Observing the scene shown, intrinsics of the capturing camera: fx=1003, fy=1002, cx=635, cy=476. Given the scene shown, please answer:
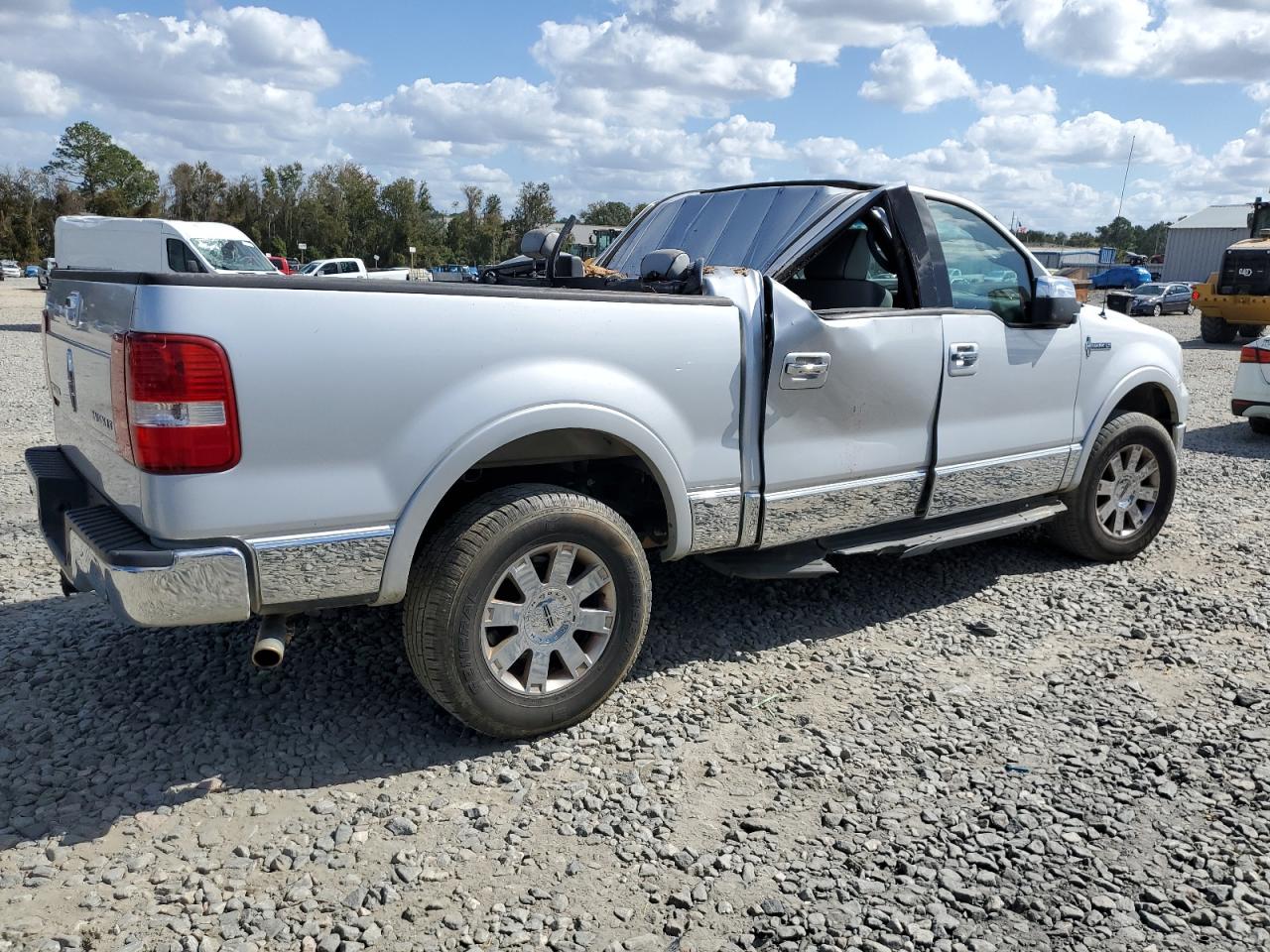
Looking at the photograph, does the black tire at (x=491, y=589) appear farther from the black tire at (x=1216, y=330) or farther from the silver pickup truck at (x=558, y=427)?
the black tire at (x=1216, y=330)

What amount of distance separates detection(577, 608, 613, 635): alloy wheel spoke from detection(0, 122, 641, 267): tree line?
70544 mm

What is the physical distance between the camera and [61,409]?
145 inches

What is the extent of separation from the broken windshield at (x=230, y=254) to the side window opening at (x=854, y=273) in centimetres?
1508

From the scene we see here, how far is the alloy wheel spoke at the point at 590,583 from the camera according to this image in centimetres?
336

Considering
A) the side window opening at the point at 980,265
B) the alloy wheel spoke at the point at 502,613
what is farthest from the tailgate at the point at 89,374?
the side window opening at the point at 980,265

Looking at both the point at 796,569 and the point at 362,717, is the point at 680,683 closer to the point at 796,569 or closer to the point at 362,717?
the point at 796,569

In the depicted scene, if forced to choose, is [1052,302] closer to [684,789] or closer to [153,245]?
[684,789]

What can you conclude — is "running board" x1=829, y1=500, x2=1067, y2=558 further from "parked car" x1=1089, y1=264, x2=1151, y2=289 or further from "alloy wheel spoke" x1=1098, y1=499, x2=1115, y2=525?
"parked car" x1=1089, y1=264, x2=1151, y2=289

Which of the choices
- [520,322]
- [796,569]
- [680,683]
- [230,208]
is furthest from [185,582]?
[230,208]

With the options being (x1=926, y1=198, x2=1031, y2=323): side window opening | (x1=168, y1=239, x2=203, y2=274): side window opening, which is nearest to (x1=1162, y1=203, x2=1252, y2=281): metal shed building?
(x1=168, y1=239, x2=203, y2=274): side window opening

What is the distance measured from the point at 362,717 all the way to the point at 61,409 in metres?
1.59

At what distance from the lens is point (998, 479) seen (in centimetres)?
471

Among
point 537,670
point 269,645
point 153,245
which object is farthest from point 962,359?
point 153,245

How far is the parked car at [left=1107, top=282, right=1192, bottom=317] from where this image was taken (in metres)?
33.4
